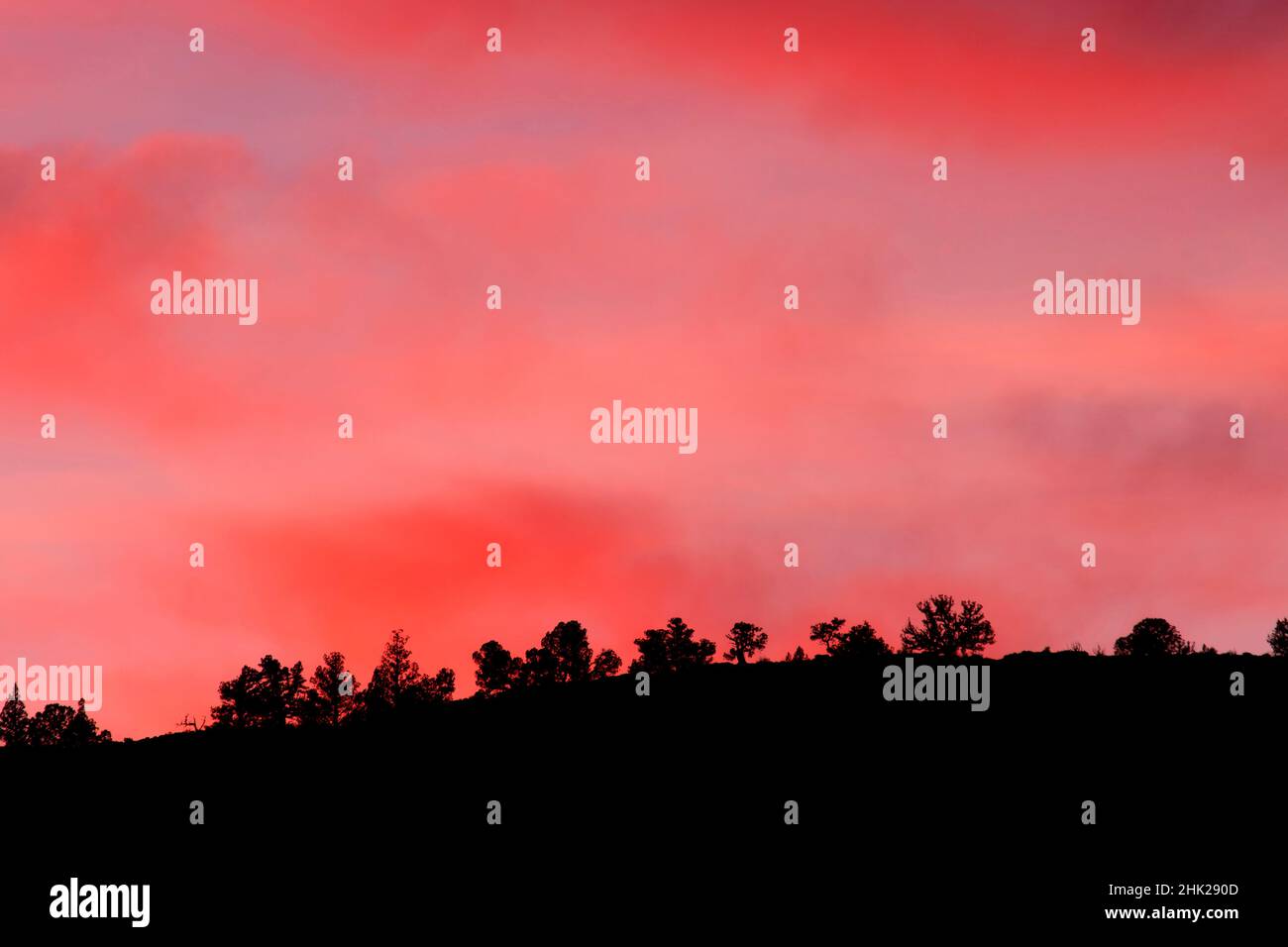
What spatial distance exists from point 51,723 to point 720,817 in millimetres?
126120

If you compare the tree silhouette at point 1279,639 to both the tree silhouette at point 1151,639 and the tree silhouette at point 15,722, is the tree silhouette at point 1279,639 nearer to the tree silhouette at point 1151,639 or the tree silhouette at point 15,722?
the tree silhouette at point 1151,639

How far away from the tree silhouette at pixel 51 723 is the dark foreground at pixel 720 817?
87.9m

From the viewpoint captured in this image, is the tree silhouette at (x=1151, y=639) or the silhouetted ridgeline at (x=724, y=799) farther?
the tree silhouette at (x=1151, y=639)

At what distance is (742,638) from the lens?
133125 millimetres

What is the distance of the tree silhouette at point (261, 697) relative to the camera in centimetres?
13012

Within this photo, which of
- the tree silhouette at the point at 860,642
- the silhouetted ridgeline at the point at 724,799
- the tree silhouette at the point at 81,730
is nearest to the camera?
the silhouetted ridgeline at the point at 724,799

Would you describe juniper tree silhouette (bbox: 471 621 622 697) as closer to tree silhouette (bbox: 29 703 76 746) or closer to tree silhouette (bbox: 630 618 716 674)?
tree silhouette (bbox: 630 618 716 674)

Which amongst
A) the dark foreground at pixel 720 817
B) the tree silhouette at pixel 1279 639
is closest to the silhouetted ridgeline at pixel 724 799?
the dark foreground at pixel 720 817
